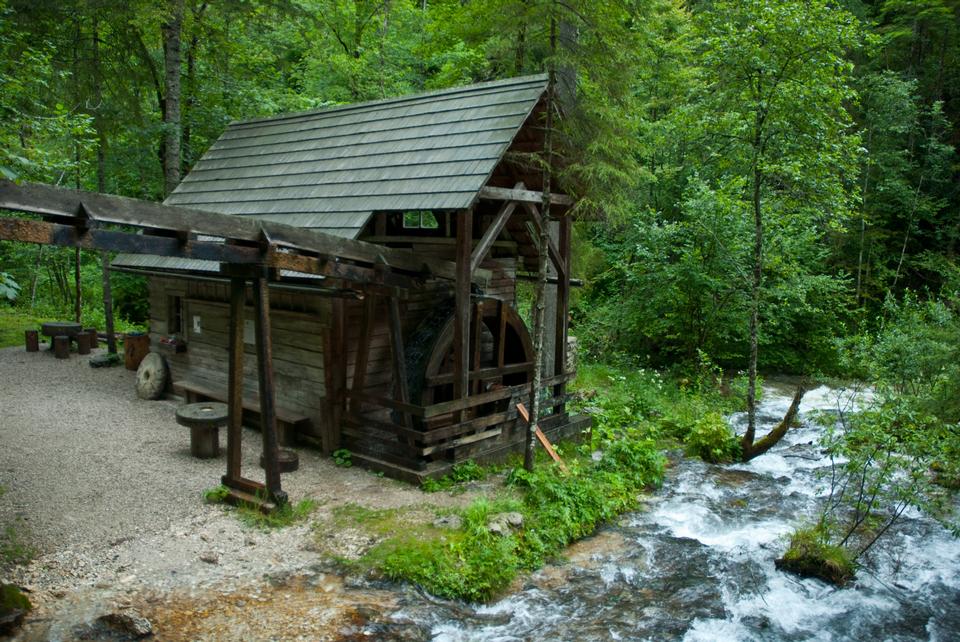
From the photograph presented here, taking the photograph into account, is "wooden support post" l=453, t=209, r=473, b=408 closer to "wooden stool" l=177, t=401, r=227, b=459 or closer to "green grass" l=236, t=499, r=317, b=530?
"green grass" l=236, t=499, r=317, b=530

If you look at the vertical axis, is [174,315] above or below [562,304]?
below

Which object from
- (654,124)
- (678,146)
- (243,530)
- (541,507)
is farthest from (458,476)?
(678,146)

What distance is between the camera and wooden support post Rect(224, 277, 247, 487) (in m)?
7.17

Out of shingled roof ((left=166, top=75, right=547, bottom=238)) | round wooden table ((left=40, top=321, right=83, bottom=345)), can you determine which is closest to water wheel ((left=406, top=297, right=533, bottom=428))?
shingled roof ((left=166, top=75, right=547, bottom=238))

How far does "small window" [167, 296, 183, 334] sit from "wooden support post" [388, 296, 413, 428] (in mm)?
5535

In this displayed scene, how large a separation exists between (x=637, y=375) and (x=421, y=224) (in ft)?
23.2

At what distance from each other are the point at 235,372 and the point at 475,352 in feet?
11.3

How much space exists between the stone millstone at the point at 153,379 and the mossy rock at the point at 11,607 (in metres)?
7.13

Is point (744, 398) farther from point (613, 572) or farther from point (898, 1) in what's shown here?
point (898, 1)

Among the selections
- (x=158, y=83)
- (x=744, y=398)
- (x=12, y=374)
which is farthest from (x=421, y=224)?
(x=158, y=83)

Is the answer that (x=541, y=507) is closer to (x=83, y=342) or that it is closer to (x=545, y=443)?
(x=545, y=443)

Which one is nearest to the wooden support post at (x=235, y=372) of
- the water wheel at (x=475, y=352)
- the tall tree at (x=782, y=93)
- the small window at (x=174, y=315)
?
the water wheel at (x=475, y=352)

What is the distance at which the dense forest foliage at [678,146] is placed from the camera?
8.40 metres

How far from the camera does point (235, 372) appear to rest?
7285 mm
